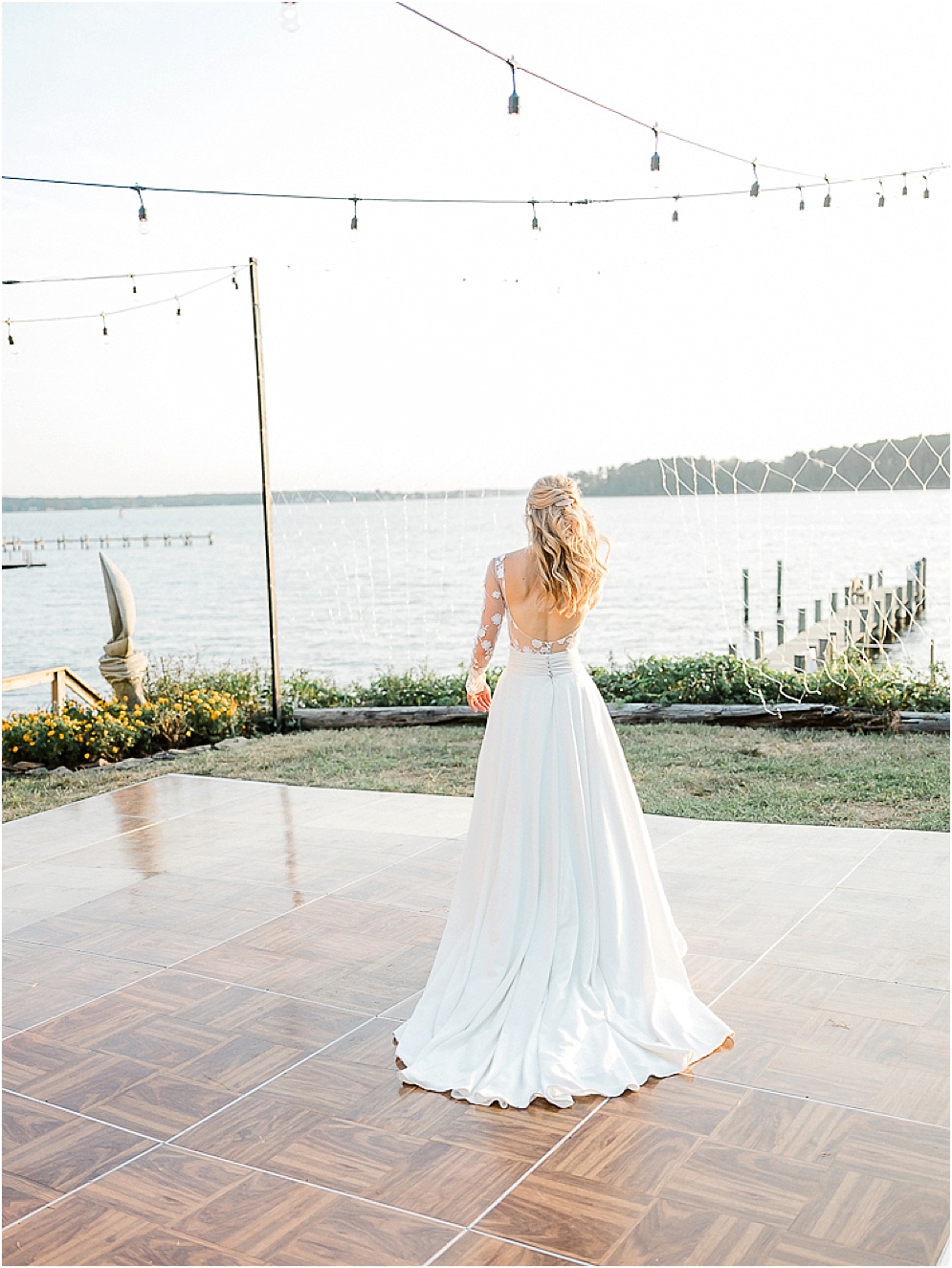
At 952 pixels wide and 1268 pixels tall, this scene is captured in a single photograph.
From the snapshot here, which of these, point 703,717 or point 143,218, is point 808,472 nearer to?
point 703,717

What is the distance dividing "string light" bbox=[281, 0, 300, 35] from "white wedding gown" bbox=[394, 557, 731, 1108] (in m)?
1.85

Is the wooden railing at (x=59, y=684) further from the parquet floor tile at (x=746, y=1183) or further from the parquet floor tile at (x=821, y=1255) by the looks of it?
the parquet floor tile at (x=821, y=1255)

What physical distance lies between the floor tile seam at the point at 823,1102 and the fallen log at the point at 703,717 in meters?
5.41

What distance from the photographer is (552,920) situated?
339cm

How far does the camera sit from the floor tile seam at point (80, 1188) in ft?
8.54

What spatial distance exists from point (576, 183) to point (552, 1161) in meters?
7.51

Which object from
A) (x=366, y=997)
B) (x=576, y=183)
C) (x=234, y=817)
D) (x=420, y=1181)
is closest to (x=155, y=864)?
(x=234, y=817)

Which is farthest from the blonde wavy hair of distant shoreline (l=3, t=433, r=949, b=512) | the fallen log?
the fallen log

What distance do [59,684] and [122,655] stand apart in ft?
1.77

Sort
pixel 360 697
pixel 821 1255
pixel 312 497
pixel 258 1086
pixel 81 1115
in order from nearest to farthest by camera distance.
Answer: pixel 821 1255
pixel 81 1115
pixel 258 1086
pixel 360 697
pixel 312 497

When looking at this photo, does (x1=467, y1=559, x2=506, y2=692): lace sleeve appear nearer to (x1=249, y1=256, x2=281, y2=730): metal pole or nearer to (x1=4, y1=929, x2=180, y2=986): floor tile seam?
(x1=4, y1=929, x2=180, y2=986): floor tile seam

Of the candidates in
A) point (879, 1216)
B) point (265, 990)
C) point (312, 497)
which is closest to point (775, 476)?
point (312, 497)

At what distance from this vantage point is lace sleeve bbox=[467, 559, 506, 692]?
3508 mm

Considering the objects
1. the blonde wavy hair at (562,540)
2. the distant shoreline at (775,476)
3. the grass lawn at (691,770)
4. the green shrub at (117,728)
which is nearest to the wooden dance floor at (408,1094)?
the grass lawn at (691,770)
